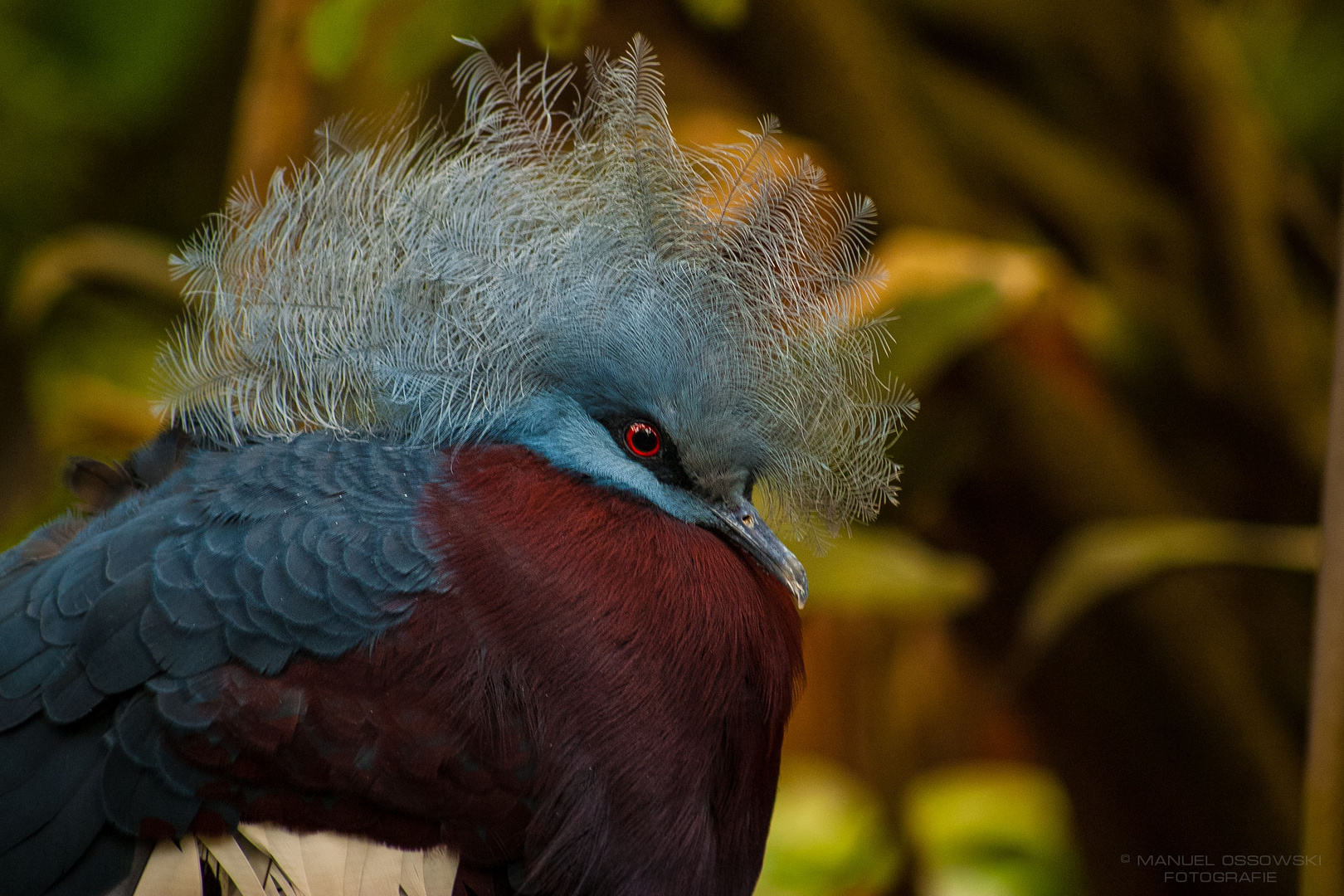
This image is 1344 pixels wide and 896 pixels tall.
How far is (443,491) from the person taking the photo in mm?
1316

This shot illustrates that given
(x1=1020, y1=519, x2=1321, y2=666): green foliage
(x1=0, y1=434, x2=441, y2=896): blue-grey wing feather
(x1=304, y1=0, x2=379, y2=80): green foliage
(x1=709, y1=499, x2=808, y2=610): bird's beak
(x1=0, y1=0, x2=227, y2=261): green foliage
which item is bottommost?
(x1=0, y1=434, x2=441, y2=896): blue-grey wing feather

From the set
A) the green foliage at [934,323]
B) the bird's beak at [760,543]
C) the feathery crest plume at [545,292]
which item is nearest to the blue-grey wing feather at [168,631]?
the feathery crest plume at [545,292]

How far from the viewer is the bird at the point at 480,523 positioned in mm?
1242

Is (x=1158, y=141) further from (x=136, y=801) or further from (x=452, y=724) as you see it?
(x=136, y=801)

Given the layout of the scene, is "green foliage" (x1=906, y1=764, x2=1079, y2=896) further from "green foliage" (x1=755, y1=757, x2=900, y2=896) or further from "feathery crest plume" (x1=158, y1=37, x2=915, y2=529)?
"feathery crest plume" (x1=158, y1=37, x2=915, y2=529)

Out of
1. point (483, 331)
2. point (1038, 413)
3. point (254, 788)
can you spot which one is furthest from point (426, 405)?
point (1038, 413)

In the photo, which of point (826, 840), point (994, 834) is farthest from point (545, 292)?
point (994, 834)

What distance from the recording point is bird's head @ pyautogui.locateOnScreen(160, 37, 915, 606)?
4.46ft

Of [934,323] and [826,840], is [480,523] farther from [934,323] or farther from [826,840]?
[826,840]

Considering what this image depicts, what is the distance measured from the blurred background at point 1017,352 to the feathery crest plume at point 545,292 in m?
0.84

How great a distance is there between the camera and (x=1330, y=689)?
4.58 feet

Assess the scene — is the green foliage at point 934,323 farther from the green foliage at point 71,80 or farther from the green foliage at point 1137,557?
the green foliage at point 71,80

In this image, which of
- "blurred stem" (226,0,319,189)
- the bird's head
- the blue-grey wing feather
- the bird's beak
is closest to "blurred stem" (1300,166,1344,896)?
the bird's head

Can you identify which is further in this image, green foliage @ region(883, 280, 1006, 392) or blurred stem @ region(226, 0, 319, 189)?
blurred stem @ region(226, 0, 319, 189)
